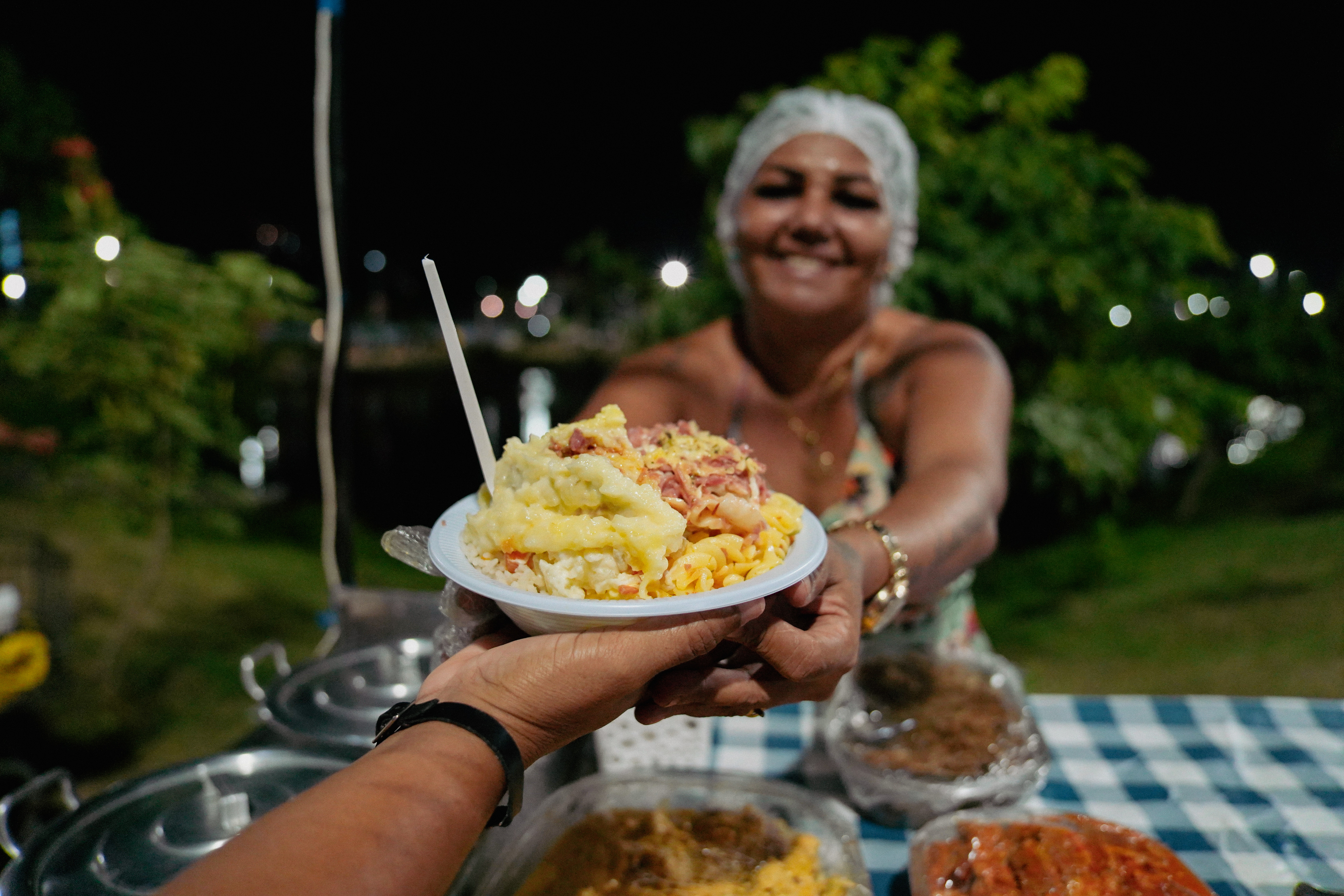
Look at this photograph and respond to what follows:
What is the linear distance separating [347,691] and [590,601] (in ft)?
3.42

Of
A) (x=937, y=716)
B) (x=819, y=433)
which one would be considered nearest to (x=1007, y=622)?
(x=819, y=433)

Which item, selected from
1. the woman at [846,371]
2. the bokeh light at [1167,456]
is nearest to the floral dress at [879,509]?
the woman at [846,371]

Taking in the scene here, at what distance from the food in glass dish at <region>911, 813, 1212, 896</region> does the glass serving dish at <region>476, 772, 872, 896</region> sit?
0.50 feet

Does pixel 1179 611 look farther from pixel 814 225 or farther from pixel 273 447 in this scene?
pixel 273 447

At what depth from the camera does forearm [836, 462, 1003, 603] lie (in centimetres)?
187

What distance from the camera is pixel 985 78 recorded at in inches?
238

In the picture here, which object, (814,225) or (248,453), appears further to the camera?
(248,453)

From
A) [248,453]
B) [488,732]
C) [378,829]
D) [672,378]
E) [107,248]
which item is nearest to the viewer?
[378,829]

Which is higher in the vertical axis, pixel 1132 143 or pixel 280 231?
pixel 1132 143

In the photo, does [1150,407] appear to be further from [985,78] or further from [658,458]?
[658,458]

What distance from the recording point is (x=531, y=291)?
1.94 m

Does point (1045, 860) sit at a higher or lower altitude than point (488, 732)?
lower

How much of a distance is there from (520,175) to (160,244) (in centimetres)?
490

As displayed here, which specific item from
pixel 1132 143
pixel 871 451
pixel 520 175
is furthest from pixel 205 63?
pixel 1132 143
